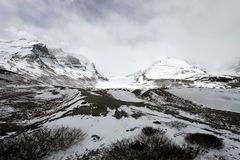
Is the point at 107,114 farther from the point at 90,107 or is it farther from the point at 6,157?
the point at 6,157

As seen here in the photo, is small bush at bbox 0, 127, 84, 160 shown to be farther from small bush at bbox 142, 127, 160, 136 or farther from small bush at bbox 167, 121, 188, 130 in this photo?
small bush at bbox 167, 121, 188, 130

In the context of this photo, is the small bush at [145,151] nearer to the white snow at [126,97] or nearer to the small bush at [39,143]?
the small bush at [39,143]

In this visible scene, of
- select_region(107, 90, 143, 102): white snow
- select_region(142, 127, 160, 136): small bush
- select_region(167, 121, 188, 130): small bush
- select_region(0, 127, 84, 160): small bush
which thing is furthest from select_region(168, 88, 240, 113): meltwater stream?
select_region(0, 127, 84, 160): small bush

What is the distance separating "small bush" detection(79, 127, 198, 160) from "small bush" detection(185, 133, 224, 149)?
2.31 metres

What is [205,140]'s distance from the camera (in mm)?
24844

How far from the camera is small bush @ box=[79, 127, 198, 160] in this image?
68.5ft

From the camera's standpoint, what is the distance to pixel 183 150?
72.9ft

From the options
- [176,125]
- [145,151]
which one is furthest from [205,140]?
[145,151]

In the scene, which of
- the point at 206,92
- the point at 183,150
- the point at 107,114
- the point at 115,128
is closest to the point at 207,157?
the point at 183,150

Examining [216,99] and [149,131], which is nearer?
[149,131]

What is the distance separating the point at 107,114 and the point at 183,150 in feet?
68.5

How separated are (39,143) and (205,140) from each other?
816 inches

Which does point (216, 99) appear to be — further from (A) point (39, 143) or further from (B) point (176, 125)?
(A) point (39, 143)

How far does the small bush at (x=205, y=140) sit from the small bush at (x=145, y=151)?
2.31m
